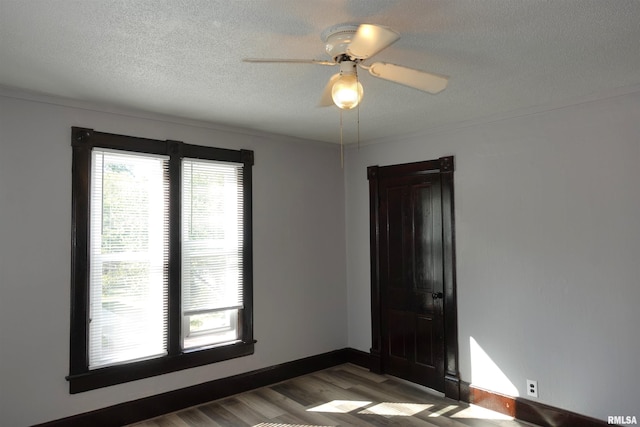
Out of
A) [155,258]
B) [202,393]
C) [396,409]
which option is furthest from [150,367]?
[396,409]

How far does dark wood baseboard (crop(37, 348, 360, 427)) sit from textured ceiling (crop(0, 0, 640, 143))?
2.40 m

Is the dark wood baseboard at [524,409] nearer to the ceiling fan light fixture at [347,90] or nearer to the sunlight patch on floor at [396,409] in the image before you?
the sunlight patch on floor at [396,409]

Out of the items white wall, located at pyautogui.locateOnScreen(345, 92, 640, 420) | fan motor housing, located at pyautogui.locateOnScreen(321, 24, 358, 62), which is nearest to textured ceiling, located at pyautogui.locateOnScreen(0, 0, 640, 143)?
fan motor housing, located at pyautogui.locateOnScreen(321, 24, 358, 62)

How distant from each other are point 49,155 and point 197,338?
195 cm

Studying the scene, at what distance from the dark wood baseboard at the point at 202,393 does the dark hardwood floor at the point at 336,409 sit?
0.20ft

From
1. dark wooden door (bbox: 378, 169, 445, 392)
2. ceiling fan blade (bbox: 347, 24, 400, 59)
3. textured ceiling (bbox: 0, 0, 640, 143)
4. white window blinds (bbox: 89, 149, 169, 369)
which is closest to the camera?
ceiling fan blade (bbox: 347, 24, 400, 59)

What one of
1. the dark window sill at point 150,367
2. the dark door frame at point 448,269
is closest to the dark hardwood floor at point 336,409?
the dark door frame at point 448,269

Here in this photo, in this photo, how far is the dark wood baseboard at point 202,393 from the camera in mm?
3244

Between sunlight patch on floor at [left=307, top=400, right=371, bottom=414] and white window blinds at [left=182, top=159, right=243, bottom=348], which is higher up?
white window blinds at [left=182, top=159, right=243, bottom=348]

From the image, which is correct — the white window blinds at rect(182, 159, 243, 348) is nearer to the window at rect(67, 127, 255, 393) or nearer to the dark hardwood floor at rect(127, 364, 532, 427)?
the window at rect(67, 127, 255, 393)

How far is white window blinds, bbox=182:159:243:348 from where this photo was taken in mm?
3793

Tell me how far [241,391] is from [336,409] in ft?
3.15

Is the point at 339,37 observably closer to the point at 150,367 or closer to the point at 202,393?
the point at 150,367

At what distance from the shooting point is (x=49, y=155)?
312cm
